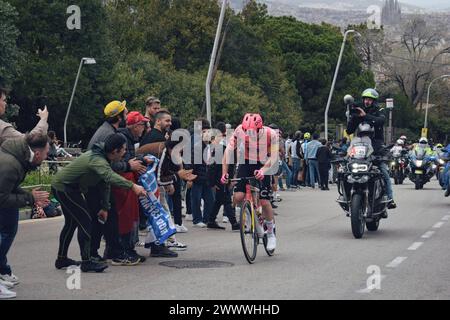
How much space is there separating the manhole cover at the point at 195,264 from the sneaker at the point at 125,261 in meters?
0.33

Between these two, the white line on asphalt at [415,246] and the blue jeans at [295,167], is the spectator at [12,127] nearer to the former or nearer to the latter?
the white line on asphalt at [415,246]

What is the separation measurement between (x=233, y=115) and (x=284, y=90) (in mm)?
12781

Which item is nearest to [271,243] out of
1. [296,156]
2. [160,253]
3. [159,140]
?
[160,253]

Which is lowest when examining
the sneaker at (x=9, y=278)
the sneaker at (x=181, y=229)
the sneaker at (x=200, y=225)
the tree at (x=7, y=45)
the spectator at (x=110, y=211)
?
the sneaker at (x=200, y=225)

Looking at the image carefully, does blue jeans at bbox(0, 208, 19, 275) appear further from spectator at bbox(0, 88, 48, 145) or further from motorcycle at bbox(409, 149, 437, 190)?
motorcycle at bbox(409, 149, 437, 190)

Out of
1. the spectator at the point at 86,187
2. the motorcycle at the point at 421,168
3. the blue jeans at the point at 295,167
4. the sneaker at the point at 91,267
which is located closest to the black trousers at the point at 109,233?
the spectator at the point at 86,187

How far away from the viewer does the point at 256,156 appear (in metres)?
11.9

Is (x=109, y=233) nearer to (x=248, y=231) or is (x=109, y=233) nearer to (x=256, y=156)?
(x=248, y=231)

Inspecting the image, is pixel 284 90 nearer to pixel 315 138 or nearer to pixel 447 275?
pixel 315 138

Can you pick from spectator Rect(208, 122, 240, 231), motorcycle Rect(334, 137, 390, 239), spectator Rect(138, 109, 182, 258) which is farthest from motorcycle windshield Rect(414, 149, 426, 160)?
spectator Rect(138, 109, 182, 258)

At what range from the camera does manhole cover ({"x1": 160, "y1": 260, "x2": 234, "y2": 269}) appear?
11.2 meters

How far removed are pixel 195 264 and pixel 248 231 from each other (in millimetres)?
751

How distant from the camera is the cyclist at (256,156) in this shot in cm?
1192

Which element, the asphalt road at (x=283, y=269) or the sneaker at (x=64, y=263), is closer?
the asphalt road at (x=283, y=269)
